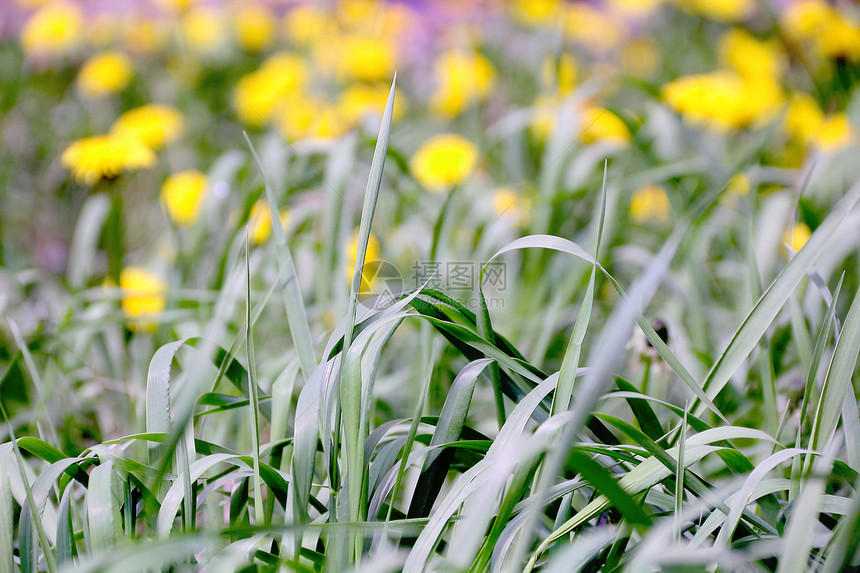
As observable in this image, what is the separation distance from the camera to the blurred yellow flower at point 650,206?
1.62m

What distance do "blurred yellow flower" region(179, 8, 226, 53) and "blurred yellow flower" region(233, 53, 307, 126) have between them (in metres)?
0.47

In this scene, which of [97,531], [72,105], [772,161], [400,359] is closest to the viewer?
[97,531]

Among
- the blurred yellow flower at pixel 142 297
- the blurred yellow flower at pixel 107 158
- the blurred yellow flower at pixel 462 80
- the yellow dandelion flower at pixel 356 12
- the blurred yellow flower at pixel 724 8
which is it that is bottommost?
the blurred yellow flower at pixel 142 297

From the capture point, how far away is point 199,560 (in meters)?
0.59

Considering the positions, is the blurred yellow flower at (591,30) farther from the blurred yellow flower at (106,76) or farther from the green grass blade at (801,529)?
the green grass blade at (801,529)

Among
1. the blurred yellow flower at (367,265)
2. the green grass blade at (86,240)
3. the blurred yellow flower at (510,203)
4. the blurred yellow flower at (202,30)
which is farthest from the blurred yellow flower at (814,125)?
the blurred yellow flower at (202,30)

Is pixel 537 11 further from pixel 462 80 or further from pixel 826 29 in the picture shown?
pixel 826 29

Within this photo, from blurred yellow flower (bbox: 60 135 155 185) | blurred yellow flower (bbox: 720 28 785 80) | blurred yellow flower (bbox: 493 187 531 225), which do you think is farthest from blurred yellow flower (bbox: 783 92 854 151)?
blurred yellow flower (bbox: 60 135 155 185)

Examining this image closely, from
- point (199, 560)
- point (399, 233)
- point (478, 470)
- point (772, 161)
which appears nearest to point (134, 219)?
point (399, 233)

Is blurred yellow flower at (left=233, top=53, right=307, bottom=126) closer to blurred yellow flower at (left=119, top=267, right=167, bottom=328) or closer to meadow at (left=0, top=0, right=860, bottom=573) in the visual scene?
meadow at (left=0, top=0, right=860, bottom=573)

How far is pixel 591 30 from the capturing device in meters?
2.56

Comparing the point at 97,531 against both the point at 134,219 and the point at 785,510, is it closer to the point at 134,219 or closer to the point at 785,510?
the point at 785,510

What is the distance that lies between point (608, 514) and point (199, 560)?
15.4 inches

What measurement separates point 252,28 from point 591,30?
4.57 feet
